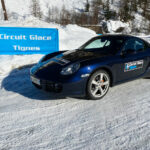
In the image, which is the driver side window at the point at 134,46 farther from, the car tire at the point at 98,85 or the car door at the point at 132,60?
the car tire at the point at 98,85

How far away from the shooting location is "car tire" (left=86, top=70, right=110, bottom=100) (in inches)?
121

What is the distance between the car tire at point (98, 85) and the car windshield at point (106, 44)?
0.68m

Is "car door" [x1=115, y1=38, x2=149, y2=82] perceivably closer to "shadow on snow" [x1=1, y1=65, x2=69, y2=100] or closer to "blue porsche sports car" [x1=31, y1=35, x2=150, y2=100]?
"blue porsche sports car" [x1=31, y1=35, x2=150, y2=100]

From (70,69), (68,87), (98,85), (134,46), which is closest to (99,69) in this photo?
(98,85)

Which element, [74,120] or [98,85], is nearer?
[74,120]

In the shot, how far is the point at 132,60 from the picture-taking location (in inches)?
140

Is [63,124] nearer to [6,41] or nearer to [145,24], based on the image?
[6,41]

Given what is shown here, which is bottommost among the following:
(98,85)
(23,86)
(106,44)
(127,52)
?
(23,86)

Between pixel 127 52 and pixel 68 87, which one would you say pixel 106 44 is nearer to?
pixel 127 52

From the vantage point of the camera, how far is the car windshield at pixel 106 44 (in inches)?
141

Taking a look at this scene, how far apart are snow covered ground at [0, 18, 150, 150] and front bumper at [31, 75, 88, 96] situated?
0.46 ft

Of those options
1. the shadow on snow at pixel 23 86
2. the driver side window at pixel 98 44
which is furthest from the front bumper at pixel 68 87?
the driver side window at pixel 98 44

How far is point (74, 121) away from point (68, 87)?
2.02ft

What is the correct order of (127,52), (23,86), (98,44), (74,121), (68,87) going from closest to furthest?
(74,121), (68,87), (127,52), (23,86), (98,44)
